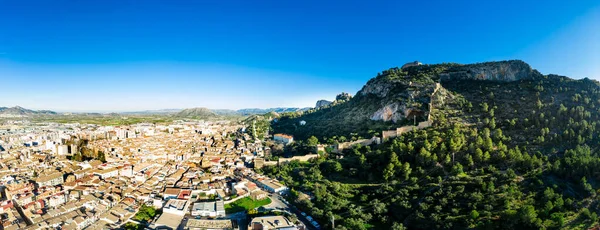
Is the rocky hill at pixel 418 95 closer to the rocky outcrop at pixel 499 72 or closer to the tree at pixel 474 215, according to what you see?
the rocky outcrop at pixel 499 72

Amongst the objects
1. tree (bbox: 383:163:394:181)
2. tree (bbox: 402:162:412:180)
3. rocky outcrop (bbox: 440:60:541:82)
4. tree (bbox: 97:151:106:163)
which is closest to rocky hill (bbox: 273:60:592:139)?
rocky outcrop (bbox: 440:60:541:82)

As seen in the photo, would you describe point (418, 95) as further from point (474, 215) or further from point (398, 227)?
point (398, 227)

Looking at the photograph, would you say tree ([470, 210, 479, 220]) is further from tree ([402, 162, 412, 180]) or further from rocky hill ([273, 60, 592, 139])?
rocky hill ([273, 60, 592, 139])

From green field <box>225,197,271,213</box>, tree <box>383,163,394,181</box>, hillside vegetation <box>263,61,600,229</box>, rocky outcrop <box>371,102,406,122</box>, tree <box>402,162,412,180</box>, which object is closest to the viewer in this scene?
hillside vegetation <box>263,61,600,229</box>

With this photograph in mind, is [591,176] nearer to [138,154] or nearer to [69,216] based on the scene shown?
[69,216]

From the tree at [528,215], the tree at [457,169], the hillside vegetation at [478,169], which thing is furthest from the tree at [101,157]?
the tree at [528,215]

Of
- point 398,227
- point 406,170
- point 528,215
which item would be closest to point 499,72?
point 406,170
